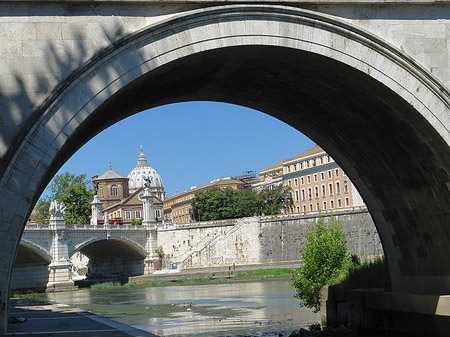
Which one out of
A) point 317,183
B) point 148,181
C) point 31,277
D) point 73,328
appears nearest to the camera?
point 73,328

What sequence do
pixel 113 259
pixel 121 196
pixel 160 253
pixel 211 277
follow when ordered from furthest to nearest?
pixel 121 196 < pixel 113 259 < pixel 160 253 < pixel 211 277

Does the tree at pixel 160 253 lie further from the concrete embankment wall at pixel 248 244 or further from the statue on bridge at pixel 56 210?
the statue on bridge at pixel 56 210

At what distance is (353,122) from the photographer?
476 inches

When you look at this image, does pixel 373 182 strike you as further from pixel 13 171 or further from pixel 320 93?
pixel 13 171

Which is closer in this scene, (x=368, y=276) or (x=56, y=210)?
(x=368, y=276)

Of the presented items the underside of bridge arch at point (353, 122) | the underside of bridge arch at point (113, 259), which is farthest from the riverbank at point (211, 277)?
the underside of bridge arch at point (353, 122)

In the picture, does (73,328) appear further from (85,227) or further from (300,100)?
(85,227)

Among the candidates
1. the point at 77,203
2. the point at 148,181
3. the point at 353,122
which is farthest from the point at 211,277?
the point at 148,181

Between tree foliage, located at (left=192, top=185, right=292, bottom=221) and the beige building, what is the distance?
2097mm

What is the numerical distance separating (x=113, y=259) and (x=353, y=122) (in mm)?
72419

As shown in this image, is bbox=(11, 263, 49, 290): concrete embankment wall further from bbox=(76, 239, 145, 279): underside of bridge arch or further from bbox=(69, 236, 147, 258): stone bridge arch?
bbox=(76, 239, 145, 279): underside of bridge arch

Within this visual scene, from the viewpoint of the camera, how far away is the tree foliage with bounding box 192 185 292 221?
9919 cm

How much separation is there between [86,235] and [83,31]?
59.7m

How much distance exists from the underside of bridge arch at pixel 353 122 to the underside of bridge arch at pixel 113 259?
201 ft
